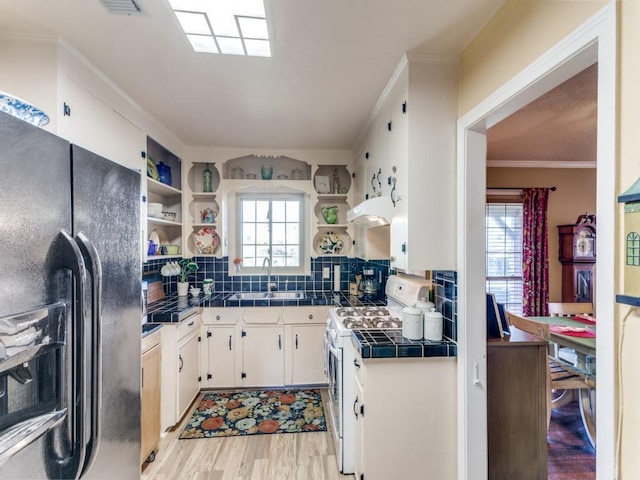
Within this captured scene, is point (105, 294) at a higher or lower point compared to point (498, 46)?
lower

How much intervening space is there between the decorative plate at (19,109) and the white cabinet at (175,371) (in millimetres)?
1727

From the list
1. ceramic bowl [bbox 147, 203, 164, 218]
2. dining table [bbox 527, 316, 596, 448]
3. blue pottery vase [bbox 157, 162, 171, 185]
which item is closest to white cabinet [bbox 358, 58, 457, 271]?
dining table [bbox 527, 316, 596, 448]

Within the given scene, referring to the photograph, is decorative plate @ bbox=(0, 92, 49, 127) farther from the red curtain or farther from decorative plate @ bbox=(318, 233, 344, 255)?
the red curtain

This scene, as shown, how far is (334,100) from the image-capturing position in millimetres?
2119

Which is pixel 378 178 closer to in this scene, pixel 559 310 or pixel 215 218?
pixel 215 218

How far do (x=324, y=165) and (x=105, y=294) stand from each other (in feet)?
8.96

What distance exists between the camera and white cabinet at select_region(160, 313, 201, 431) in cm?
228

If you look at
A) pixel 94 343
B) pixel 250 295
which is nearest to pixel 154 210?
pixel 250 295

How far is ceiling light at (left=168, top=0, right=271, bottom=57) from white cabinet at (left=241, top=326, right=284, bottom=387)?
7.40 feet

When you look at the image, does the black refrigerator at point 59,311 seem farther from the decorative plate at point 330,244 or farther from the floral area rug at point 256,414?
the decorative plate at point 330,244

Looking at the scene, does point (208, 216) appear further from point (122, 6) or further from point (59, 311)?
point (59, 311)

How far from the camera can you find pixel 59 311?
0.70 meters

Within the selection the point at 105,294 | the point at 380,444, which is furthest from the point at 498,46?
the point at 380,444

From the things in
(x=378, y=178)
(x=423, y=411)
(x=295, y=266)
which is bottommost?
(x=423, y=411)
